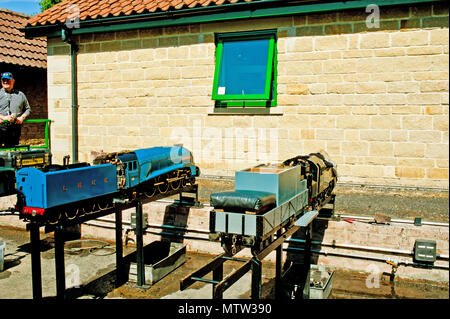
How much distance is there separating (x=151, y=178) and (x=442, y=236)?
21.3 feet

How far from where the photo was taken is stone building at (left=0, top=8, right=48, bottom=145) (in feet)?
56.0

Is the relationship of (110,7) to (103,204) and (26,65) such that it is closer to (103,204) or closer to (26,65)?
(26,65)

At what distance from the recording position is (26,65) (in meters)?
17.2

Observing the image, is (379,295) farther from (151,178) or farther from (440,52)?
(440,52)

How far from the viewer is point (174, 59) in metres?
13.3

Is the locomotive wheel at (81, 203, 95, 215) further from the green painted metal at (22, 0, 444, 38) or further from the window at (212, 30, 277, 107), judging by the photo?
the green painted metal at (22, 0, 444, 38)

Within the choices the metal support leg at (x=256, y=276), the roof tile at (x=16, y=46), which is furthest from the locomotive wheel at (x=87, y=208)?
the roof tile at (x=16, y=46)

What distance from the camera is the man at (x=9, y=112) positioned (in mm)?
11258

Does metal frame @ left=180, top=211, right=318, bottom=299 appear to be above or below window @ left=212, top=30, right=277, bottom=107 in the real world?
below

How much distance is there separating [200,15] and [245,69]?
2.20m

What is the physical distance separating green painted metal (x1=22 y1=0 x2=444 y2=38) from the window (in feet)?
1.96

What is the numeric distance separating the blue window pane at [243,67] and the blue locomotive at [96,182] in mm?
3008

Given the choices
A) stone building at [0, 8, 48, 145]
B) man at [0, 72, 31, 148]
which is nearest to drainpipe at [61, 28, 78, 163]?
man at [0, 72, 31, 148]

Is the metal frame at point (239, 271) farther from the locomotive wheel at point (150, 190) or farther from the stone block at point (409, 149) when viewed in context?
the stone block at point (409, 149)
